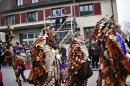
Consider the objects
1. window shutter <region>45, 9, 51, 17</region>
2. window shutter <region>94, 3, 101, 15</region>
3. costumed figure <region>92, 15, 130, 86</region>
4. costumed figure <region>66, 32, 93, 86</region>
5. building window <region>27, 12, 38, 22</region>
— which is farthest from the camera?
building window <region>27, 12, 38, 22</region>

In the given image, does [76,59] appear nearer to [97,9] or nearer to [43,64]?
[43,64]

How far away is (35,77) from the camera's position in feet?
13.7

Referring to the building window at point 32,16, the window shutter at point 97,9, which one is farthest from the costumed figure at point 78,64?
the building window at point 32,16

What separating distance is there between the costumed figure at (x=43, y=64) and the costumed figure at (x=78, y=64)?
574 mm

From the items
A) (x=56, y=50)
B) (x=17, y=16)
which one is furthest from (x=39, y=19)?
(x=56, y=50)

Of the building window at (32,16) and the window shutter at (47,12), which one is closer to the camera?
the window shutter at (47,12)

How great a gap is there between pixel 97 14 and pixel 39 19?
26.8 ft

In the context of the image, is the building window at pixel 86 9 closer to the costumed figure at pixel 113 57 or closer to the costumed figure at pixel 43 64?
the costumed figure at pixel 113 57

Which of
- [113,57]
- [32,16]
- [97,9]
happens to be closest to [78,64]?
[113,57]

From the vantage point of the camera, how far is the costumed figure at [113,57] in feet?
13.5

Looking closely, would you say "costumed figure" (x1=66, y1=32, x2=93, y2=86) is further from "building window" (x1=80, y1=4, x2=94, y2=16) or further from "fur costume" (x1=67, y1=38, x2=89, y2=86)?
"building window" (x1=80, y1=4, x2=94, y2=16)

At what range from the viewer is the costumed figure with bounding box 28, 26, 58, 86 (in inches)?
162

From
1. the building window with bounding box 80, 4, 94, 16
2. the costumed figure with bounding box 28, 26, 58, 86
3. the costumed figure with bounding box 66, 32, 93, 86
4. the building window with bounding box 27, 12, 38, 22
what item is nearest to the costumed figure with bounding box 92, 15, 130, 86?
the costumed figure with bounding box 66, 32, 93, 86

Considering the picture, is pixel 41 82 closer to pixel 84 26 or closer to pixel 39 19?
pixel 84 26
